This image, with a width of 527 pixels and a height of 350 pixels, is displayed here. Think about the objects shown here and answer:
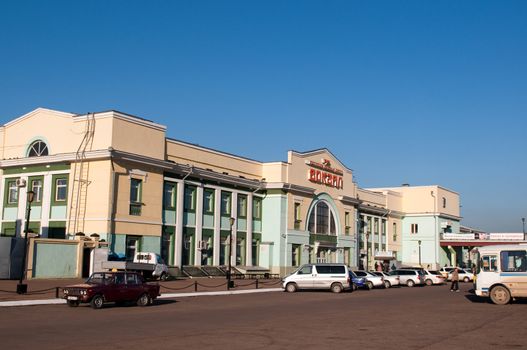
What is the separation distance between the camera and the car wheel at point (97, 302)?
2284 centimetres

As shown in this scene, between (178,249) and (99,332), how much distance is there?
1279 inches

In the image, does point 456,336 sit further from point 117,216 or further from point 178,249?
point 178,249

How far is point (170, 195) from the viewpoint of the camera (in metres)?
48.1

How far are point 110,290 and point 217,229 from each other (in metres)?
29.4

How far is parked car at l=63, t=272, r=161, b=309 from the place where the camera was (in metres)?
22.9

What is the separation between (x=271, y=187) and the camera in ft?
193

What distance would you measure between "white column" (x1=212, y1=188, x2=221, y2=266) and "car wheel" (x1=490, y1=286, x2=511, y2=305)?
28981 millimetres

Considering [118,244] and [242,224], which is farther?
[242,224]

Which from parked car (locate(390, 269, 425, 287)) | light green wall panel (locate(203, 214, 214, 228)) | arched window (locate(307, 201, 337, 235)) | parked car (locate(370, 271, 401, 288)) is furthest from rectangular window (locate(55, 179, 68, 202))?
arched window (locate(307, 201, 337, 235))

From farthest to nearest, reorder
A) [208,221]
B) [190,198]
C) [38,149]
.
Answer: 1. [208,221]
2. [190,198]
3. [38,149]

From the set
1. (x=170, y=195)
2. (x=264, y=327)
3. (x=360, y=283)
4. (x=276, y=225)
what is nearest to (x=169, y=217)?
(x=170, y=195)

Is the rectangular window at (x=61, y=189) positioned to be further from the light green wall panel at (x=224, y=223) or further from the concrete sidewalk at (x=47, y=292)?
A: the light green wall panel at (x=224, y=223)

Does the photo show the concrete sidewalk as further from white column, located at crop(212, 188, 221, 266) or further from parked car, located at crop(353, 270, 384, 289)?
white column, located at crop(212, 188, 221, 266)

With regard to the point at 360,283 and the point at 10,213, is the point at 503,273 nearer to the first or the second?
the point at 360,283
